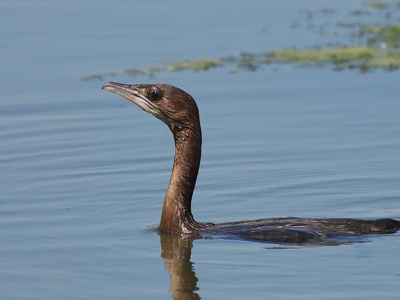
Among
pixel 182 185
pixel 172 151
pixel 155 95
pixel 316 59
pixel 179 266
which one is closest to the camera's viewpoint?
pixel 179 266

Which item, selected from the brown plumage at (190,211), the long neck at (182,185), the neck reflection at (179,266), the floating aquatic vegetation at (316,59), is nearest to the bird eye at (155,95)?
the brown plumage at (190,211)

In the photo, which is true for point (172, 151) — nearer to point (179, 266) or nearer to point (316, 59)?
point (179, 266)

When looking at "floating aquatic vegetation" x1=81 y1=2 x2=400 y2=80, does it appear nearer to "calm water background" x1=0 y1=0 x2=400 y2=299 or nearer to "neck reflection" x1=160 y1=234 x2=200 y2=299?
"calm water background" x1=0 y1=0 x2=400 y2=299

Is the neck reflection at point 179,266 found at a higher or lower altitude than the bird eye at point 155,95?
lower

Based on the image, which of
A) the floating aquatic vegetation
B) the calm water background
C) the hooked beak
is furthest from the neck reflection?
the floating aquatic vegetation

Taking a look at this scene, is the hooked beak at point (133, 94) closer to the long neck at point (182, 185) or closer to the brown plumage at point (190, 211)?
the brown plumage at point (190, 211)

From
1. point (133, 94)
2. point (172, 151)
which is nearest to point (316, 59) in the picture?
point (172, 151)

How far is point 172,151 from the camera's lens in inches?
542

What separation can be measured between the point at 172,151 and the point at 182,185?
3.23 meters

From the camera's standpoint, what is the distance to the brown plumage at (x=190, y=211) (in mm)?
9906

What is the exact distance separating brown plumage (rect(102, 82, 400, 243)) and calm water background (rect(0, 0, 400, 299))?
0.56 feet

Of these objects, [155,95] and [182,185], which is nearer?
[155,95]

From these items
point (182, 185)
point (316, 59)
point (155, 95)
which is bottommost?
point (182, 185)

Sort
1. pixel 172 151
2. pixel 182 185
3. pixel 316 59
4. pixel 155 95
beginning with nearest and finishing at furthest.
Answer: pixel 155 95 < pixel 182 185 < pixel 172 151 < pixel 316 59
